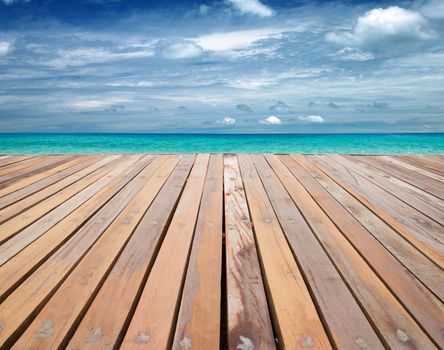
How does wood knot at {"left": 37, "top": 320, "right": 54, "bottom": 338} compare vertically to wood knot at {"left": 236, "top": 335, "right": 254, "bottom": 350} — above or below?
below

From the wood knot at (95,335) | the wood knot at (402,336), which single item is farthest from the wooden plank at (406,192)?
A: the wood knot at (95,335)

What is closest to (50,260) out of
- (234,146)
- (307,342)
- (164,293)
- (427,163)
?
(164,293)

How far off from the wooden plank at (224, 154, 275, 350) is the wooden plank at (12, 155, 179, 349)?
1.46ft

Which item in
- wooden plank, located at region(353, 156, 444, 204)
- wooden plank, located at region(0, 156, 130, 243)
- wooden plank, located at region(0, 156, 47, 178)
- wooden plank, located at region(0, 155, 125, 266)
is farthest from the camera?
wooden plank, located at region(0, 156, 47, 178)

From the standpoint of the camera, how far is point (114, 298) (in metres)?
1.10

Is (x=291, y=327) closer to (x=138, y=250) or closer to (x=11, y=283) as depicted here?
(x=138, y=250)

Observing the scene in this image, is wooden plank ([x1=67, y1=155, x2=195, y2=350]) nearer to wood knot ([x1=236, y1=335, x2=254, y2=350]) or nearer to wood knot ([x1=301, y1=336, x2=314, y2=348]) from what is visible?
wood knot ([x1=236, y1=335, x2=254, y2=350])

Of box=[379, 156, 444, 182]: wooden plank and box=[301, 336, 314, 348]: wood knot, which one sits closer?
box=[301, 336, 314, 348]: wood knot

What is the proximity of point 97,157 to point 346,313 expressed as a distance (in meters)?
3.83

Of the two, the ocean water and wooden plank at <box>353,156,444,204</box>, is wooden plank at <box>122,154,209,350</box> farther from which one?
the ocean water

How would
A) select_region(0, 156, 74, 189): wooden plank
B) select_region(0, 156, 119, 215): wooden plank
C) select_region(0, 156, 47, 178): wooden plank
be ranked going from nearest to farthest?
1. select_region(0, 156, 119, 215): wooden plank
2. select_region(0, 156, 74, 189): wooden plank
3. select_region(0, 156, 47, 178): wooden plank

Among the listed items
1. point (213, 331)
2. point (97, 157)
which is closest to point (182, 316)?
point (213, 331)

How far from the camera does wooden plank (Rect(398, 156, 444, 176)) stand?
3.47 meters

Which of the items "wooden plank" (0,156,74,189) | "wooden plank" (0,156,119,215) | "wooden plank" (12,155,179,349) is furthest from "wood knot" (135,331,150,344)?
"wooden plank" (0,156,74,189)
